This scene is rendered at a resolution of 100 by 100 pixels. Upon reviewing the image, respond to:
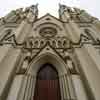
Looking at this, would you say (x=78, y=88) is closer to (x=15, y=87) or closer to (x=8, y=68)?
(x=15, y=87)

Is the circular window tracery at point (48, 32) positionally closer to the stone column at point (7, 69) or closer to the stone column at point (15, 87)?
the stone column at point (7, 69)

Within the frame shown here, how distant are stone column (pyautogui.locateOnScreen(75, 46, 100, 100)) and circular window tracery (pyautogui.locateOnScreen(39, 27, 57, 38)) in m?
4.34

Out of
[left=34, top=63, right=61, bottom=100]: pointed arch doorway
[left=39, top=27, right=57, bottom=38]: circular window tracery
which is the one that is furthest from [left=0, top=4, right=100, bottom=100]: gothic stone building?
[left=39, top=27, right=57, bottom=38]: circular window tracery

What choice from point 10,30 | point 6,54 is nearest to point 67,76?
point 6,54

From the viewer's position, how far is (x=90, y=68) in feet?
28.3

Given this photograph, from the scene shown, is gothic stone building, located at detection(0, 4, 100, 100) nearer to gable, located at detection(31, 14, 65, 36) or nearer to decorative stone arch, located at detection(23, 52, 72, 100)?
decorative stone arch, located at detection(23, 52, 72, 100)

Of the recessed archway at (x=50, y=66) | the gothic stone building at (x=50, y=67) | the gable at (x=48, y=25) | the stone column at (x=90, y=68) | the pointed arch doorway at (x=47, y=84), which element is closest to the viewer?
the stone column at (x=90, y=68)

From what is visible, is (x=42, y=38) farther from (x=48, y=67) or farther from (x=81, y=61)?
(x=81, y=61)

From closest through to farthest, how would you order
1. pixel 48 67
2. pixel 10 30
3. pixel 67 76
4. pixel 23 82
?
1. pixel 23 82
2. pixel 67 76
3. pixel 48 67
4. pixel 10 30

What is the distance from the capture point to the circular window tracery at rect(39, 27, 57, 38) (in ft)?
46.3

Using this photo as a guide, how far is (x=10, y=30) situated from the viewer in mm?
14945

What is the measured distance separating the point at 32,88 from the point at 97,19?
11516 mm

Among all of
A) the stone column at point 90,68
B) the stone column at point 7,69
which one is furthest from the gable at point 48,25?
the stone column at point 90,68

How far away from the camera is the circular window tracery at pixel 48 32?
14.1 metres
